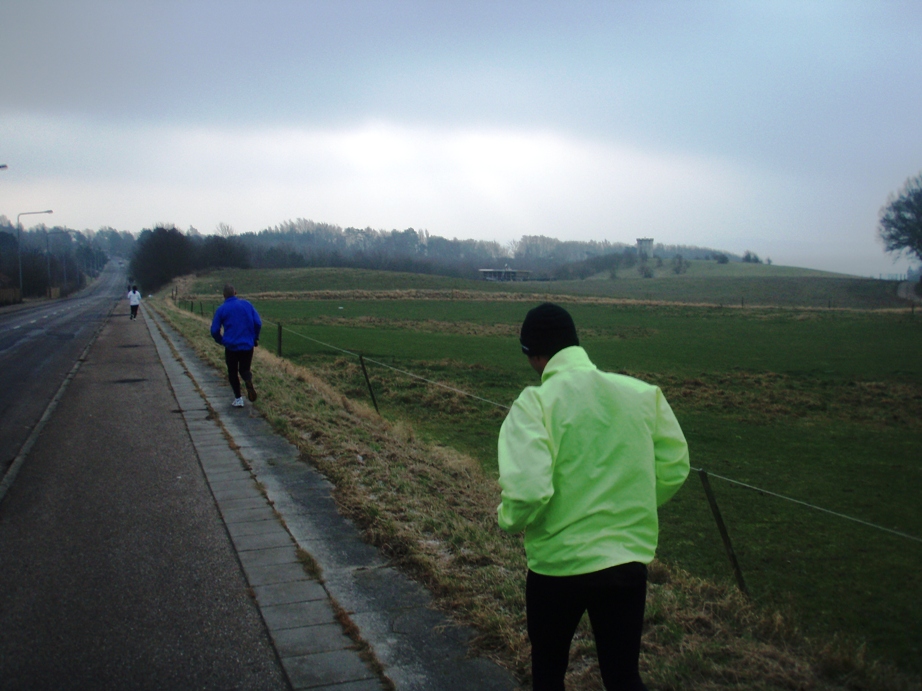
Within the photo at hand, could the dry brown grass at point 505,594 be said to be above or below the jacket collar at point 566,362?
below

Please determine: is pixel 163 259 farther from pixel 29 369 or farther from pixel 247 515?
pixel 247 515

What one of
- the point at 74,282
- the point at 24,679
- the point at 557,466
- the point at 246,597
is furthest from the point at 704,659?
the point at 74,282

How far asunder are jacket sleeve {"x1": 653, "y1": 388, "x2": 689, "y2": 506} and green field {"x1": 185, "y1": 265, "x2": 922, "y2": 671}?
1.82 m

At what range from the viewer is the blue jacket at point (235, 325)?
1038cm

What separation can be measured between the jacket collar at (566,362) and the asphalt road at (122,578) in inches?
79.1

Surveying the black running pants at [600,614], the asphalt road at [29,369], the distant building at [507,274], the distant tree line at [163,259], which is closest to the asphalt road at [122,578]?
the asphalt road at [29,369]

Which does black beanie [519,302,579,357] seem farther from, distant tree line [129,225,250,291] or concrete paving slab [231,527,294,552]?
distant tree line [129,225,250,291]

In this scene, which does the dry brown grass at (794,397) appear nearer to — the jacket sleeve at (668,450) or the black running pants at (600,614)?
the jacket sleeve at (668,450)

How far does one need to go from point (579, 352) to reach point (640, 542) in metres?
Result: 0.68

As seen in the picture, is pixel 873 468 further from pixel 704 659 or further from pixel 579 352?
pixel 579 352

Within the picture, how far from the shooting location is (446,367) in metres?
21.7

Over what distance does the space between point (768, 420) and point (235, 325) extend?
436 inches

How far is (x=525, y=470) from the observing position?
236 centimetres

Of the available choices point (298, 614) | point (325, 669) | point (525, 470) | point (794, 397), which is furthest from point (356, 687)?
point (794, 397)
